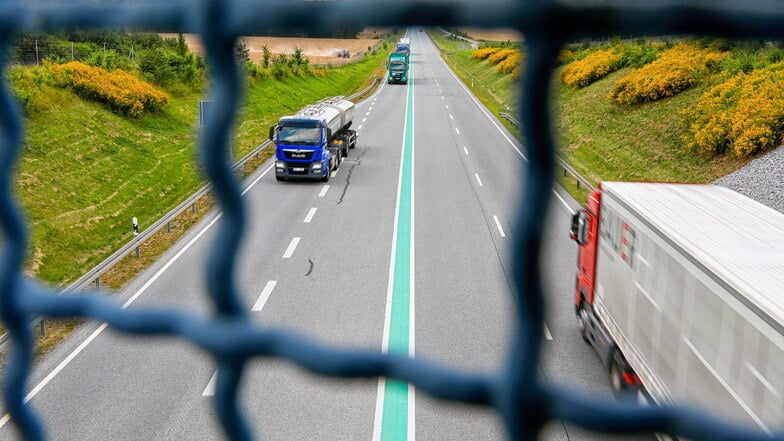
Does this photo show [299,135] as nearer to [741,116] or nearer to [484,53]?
[741,116]

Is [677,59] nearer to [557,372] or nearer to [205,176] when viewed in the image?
[557,372]

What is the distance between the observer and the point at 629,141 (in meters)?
25.0

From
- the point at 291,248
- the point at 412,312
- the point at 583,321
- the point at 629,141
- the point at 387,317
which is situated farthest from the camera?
the point at 629,141

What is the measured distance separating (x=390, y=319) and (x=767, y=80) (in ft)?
51.8

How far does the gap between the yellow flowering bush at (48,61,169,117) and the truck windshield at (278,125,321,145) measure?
390 cm

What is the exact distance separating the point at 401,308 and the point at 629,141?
1513 centimetres

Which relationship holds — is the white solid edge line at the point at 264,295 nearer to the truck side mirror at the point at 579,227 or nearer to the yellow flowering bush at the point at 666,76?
the truck side mirror at the point at 579,227

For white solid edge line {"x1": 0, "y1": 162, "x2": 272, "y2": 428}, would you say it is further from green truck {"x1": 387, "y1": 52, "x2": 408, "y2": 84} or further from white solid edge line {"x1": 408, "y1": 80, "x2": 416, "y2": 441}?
green truck {"x1": 387, "y1": 52, "x2": 408, "y2": 84}

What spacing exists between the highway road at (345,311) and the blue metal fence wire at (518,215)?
0.11 ft

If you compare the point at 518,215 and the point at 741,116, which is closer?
the point at 518,215

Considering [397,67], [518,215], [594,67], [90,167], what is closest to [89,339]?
[90,167]

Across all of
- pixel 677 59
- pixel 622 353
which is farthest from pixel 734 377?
pixel 677 59

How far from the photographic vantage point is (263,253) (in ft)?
52.5

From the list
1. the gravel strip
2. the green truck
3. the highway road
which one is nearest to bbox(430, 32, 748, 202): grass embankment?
the gravel strip
